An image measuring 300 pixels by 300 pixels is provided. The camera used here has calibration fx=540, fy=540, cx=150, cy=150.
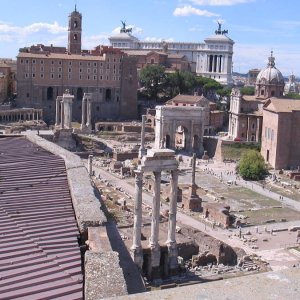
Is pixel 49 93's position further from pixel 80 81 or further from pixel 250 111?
pixel 250 111

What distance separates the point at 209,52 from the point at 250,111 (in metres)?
49.7

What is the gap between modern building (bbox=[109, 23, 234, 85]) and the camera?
110 meters

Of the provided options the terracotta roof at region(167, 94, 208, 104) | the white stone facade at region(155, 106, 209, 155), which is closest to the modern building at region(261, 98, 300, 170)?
the white stone facade at region(155, 106, 209, 155)

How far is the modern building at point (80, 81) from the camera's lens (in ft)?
234

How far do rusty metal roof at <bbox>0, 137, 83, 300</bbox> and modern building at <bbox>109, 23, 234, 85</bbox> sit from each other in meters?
93.3

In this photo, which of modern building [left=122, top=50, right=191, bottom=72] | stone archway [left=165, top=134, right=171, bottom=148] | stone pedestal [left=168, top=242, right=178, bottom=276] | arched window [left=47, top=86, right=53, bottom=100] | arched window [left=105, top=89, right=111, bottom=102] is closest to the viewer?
stone pedestal [left=168, top=242, right=178, bottom=276]

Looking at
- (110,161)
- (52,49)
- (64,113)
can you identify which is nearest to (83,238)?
(110,161)

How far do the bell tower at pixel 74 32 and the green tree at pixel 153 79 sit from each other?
1073 cm

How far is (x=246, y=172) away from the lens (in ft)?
160

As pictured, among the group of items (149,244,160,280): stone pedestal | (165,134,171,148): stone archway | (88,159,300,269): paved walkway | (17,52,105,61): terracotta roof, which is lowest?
(88,159,300,269): paved walkway

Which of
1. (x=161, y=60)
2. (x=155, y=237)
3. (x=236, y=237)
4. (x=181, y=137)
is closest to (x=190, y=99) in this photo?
(x=181, y=137)

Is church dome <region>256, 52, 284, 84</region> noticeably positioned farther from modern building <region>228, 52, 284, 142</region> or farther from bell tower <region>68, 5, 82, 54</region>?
bell tower <region>68, 5, 82, 54</region>

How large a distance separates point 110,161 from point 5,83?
2795 cm

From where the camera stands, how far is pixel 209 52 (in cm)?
11200
